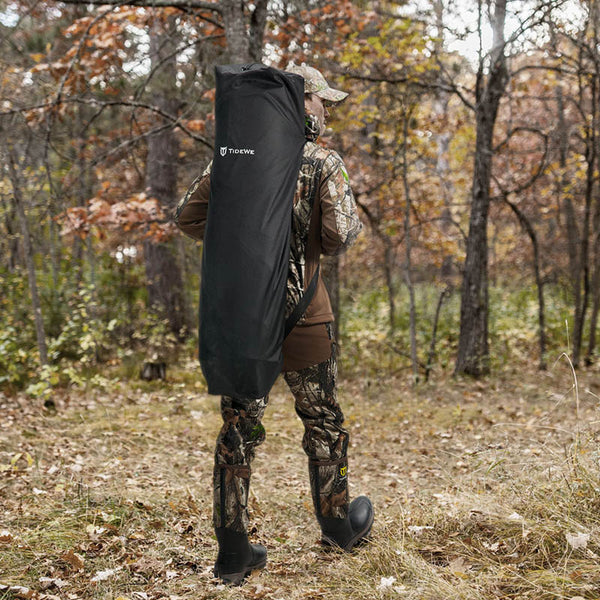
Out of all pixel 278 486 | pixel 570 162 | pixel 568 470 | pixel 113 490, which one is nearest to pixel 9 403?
pixel 113 490

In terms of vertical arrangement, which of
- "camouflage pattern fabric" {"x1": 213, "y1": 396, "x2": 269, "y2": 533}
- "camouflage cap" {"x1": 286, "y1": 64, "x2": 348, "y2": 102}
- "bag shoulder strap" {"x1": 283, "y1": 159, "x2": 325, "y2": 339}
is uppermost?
"camouflage cap" {"x1": 286, "y1": 64, "x2": 348, "y2": 102}

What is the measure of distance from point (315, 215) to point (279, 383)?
492cm

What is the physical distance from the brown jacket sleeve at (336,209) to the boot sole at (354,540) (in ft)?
5.07

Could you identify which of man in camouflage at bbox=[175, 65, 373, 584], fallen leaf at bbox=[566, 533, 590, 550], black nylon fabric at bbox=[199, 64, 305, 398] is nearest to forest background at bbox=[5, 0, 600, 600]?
fallen leaf at bbox=[566, 533, 590, 550]

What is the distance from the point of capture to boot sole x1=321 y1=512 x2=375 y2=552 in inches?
115

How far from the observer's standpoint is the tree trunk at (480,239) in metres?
7.23

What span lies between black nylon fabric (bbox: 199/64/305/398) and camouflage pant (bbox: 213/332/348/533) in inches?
12.9

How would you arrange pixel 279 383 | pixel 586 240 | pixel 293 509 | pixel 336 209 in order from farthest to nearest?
pixel 586 240 → pixel 279 383 → pixel 293 509 → pixel 336 209

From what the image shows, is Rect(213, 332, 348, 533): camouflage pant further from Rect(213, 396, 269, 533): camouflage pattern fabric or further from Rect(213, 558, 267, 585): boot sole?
Rect(213, 558, 267, 585): boot sole

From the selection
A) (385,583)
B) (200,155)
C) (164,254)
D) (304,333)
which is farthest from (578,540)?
(200,155)

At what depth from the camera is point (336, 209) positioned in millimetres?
2482

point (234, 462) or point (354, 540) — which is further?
point (354, 540)

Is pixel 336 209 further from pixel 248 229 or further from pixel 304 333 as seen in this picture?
pixel 304 333

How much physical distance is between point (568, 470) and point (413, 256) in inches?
510
